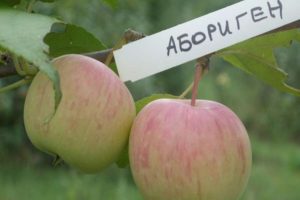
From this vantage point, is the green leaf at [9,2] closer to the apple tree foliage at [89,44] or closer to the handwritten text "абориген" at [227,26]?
the apple tree foliage at [89,44]

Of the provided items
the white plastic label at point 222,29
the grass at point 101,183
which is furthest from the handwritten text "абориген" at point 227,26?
the grass at point 101,183

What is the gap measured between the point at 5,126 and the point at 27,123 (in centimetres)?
291

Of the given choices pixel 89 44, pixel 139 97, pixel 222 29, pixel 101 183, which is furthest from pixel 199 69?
pixel 139 97

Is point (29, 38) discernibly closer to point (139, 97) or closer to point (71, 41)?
point (71, 41)

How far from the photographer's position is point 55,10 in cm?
319

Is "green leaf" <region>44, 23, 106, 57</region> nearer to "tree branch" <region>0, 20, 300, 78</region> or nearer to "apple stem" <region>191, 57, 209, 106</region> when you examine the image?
"tree branch" <region>0, 20, 300, 78</region>

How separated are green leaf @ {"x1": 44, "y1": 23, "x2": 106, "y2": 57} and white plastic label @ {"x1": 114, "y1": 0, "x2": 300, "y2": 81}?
0.43 ft

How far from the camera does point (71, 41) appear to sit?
862mm

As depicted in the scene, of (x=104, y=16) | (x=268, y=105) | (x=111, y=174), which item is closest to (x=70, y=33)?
(x=111, y=174)

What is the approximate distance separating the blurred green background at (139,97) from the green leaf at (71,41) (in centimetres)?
156

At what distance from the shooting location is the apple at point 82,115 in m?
0.73

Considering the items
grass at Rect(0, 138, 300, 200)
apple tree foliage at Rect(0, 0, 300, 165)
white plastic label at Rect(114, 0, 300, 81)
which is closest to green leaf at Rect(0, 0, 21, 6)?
apple tree foliage at Rect(0, 0, 300, 165)

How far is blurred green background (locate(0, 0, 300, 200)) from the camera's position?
3.17m

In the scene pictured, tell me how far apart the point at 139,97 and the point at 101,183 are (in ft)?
2.11
